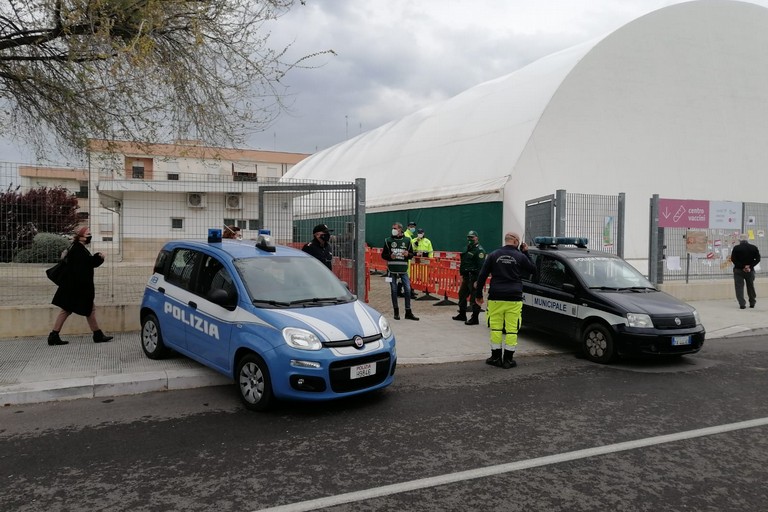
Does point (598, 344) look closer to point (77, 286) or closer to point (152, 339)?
point (152, 339)

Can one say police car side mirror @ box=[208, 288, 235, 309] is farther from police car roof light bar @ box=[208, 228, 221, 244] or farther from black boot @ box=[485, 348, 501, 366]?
black boot @ box=[485, 348, 501, 366]

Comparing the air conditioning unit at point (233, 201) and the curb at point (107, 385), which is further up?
the air conditioning unit at point (233, 201)

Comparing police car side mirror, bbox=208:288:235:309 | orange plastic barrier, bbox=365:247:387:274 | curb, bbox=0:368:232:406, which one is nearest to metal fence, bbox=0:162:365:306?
curb, bbox=0:368:232:406

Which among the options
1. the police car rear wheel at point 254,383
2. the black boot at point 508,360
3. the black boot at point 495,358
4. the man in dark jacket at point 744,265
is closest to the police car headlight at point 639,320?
the black boot at point 508,360

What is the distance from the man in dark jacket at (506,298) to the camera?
699cm

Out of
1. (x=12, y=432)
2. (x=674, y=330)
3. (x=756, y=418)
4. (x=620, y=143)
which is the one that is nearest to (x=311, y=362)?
(x=12, y=432)

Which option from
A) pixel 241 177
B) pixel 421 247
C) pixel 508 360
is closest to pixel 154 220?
pixel 508 360

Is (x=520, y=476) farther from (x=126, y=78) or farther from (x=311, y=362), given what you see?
(x=126, y=78)

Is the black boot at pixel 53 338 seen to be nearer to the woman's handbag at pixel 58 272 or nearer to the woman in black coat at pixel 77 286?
the woman in black coat at pixel 77 286

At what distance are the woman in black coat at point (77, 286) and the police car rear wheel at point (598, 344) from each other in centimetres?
705

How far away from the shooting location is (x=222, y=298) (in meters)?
A: 5.42

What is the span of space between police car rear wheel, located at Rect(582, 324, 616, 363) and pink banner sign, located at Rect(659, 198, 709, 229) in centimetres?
754

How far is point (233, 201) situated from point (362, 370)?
6.76m

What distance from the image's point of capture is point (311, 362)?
16.1 feet
